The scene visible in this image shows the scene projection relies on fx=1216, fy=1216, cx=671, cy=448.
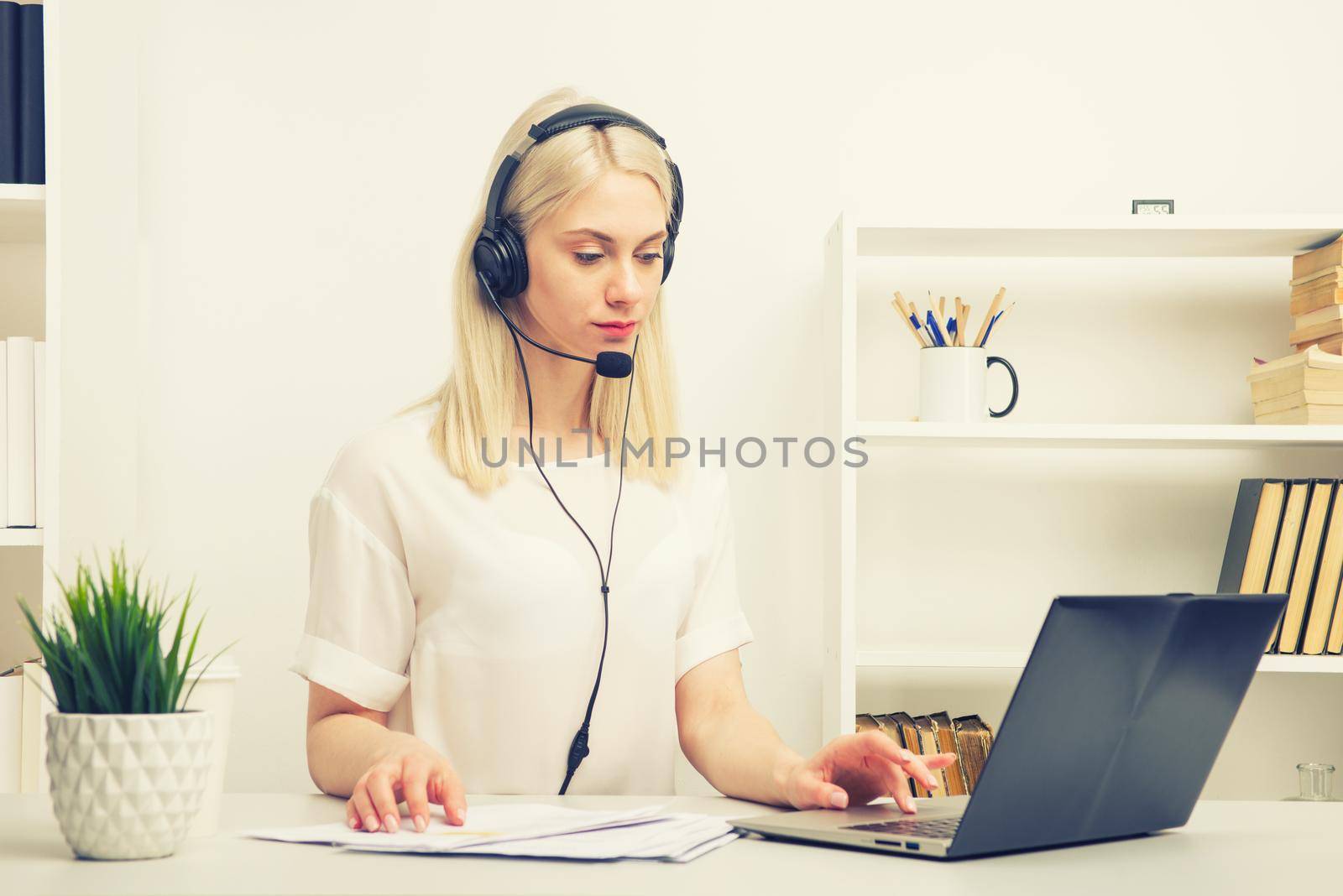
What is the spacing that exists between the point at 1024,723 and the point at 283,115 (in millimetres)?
2040

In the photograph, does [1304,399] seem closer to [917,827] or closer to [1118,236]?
[1118,236]

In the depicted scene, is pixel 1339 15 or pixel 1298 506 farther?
pixel 1339 15

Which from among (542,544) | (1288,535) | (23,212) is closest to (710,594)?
(542,544)

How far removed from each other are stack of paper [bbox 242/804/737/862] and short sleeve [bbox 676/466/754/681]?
551 mm

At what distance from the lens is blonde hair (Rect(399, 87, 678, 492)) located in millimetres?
1480

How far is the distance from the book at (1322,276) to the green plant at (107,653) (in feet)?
6.53

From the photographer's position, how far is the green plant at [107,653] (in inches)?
31.3

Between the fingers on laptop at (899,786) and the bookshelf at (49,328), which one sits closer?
the fingers on laptop at (899,786)

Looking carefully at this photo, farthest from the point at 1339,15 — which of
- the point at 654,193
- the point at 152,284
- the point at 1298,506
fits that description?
the point at 152,284

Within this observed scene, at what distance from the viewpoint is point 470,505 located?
1453 mm

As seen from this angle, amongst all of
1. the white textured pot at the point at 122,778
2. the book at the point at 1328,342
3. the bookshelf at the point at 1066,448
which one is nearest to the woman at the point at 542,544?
the white textured pot at the point at 122,778

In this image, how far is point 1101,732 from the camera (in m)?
0.85

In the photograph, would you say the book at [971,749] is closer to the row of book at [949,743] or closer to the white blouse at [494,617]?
the row of book at [949,743]

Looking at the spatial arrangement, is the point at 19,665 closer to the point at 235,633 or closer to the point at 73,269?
the point at 235,633
